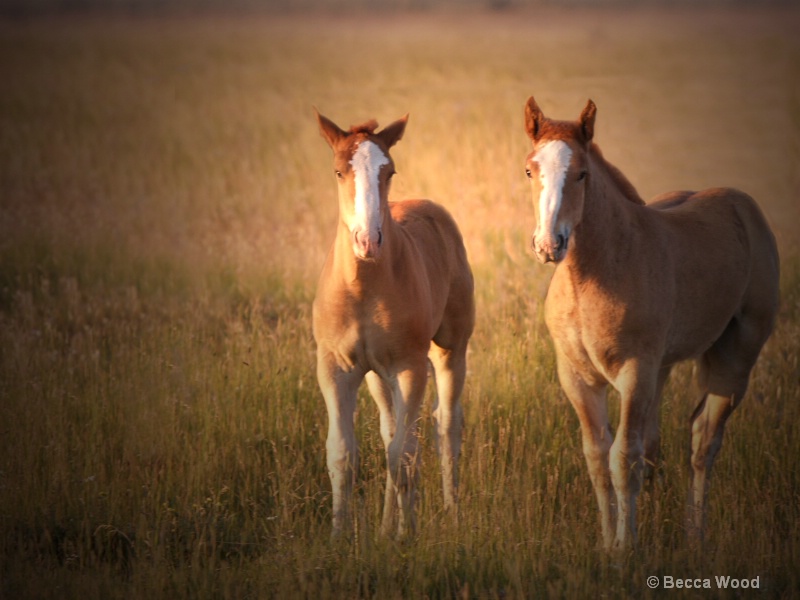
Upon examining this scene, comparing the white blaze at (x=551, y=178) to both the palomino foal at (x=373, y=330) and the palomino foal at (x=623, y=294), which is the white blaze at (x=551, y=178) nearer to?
the palomino foal at (x=623, y=294)

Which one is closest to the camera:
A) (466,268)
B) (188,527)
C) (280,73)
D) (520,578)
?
(520,578)

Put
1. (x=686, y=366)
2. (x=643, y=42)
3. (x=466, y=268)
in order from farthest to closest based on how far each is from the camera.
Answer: (x=643, y=42) < (x=686, y=366) < (x=466, y=268)

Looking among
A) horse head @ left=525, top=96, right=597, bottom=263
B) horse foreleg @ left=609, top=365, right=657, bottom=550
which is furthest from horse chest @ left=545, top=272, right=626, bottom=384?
horse head @ left=525, top=96, right=597, bottom=263

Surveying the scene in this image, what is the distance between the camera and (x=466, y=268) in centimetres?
639

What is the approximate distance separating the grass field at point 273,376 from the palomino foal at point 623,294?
0.39 meters

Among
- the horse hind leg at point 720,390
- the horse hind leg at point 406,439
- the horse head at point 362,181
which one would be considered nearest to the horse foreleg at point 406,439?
the horse hind leg at point 406,439

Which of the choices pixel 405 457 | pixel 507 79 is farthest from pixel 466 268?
pixel 507 79

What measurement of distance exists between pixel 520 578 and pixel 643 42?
1334 inches

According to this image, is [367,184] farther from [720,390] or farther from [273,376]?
[720,390]

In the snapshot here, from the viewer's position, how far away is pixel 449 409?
6.05 m

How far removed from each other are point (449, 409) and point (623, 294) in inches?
60.1

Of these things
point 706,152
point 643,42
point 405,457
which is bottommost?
point 405,457

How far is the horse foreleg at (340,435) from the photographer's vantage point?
5254 mm

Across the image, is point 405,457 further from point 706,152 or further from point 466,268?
point 706,152
